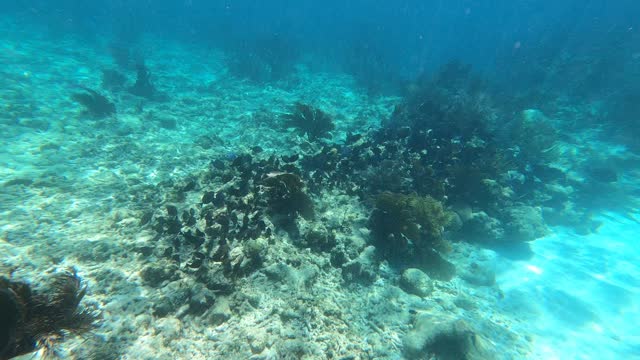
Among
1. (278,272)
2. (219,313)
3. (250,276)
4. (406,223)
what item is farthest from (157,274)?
(406,223)

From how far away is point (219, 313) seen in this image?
465 cm

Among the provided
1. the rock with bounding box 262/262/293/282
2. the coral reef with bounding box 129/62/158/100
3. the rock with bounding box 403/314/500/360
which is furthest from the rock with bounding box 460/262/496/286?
the coral reef with bounding box 129/62/158/100

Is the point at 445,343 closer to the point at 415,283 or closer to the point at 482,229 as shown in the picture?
the point at 415,283

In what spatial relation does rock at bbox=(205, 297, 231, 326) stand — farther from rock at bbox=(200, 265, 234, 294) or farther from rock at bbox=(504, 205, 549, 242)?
rock at bbox=(504, 205, 549, 242)

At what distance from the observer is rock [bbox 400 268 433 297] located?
6.03 metres

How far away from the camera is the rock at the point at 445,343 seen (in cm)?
479

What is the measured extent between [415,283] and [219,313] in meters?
3.59

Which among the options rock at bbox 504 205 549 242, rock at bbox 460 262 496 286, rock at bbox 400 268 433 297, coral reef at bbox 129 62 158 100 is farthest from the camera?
coral reef at bbox 129 62 158 100

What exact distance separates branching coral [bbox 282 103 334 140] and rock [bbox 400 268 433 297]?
6.81 meters

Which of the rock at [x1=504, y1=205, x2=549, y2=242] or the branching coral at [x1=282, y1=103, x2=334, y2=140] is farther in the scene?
the branching coral at [x1=282, y1=103, x2=334, y2=140]

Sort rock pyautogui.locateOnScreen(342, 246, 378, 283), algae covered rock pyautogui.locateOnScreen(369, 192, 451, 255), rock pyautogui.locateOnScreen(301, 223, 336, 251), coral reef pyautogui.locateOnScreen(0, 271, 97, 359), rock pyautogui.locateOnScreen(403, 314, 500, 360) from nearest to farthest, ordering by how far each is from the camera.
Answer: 1. coral reef pyautogui.locateOnScreen(0, 271, 97, 359)
2. rock pyautogui.locateOnScreen(403, 314, 500, 360)
3. rock pyautogui.locateOnScreen(342, 246, 378, 283)
4. rock pyautogui.locateOnScreen(301, 223, 336, 251)
5. algae covered rock pyautogui.locateOnScreen(369, 192, 451, 255)

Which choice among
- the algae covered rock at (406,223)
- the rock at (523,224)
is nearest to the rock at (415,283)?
the algae covered rock at (406,223)

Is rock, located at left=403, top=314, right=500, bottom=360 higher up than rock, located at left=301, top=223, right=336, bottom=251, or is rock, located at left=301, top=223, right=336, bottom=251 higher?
rock, located at left=301, top=223, right=336, bottom=251

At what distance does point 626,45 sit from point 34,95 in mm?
38724
